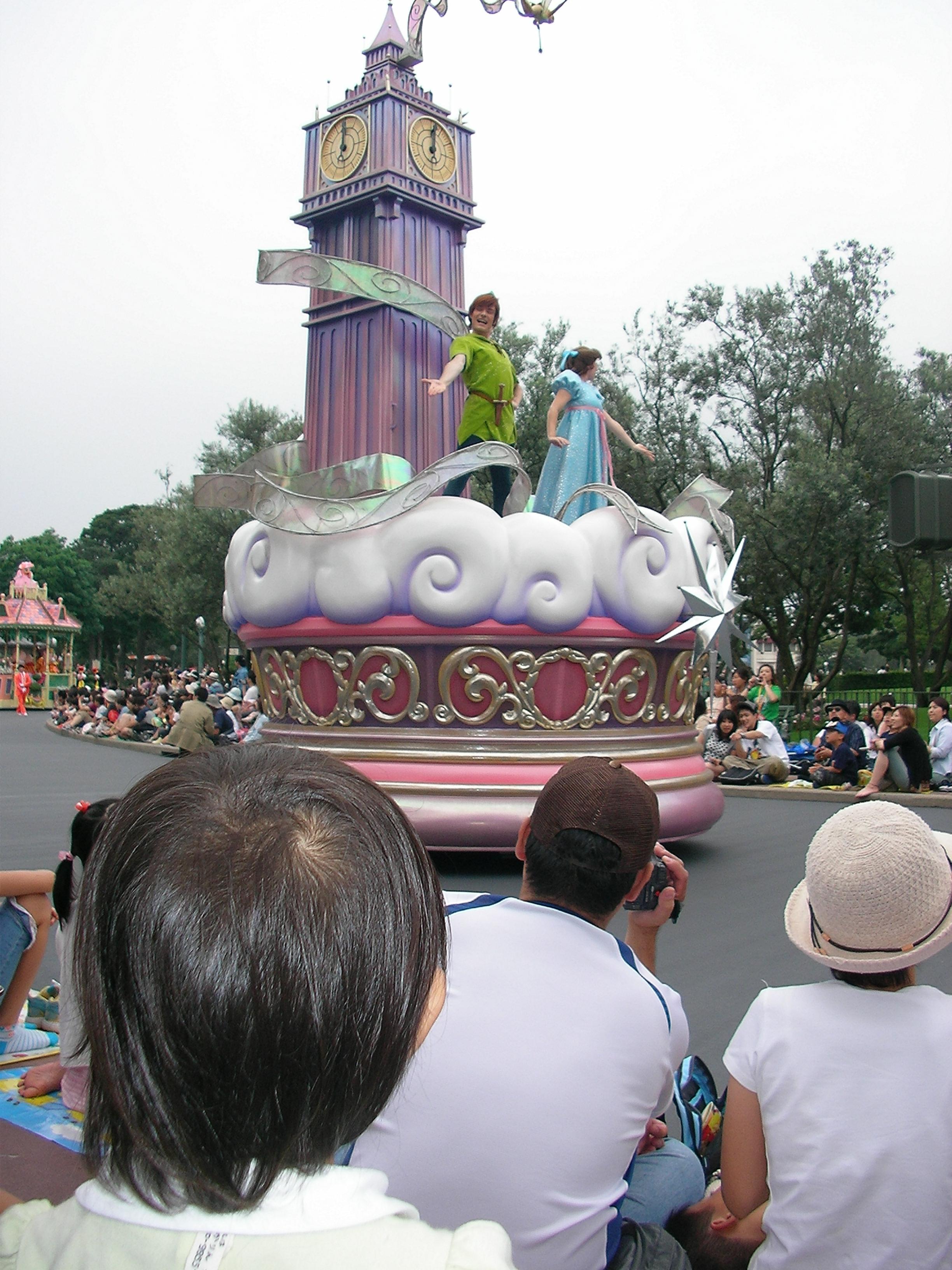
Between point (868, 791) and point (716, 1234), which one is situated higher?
point (716, 1234)

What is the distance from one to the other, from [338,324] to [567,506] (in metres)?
2.10

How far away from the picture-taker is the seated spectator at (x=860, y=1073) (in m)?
1.58

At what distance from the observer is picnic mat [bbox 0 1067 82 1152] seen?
8.91 feet

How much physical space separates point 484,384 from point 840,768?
5.03 m

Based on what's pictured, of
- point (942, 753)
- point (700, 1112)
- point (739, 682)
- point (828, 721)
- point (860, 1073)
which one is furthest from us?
point (739, 682)

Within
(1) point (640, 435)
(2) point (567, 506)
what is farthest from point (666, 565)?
(1) point (640, 435)

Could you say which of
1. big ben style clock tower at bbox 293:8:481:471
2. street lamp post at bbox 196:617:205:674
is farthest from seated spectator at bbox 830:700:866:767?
street lamp post at bbox 196:617:205:674

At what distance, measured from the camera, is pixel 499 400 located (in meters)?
6.78

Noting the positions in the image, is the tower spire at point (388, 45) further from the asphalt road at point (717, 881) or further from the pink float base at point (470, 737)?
the asphalt road at point (717, 881)

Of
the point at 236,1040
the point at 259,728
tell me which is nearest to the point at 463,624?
the point at 259,728

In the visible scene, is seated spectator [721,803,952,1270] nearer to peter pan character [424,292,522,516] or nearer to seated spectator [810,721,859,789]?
peter pan character [424,292,522,516]

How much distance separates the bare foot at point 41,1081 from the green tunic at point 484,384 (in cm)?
447

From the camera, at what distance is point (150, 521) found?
3406cm

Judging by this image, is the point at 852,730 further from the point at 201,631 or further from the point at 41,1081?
the point at 201,631
